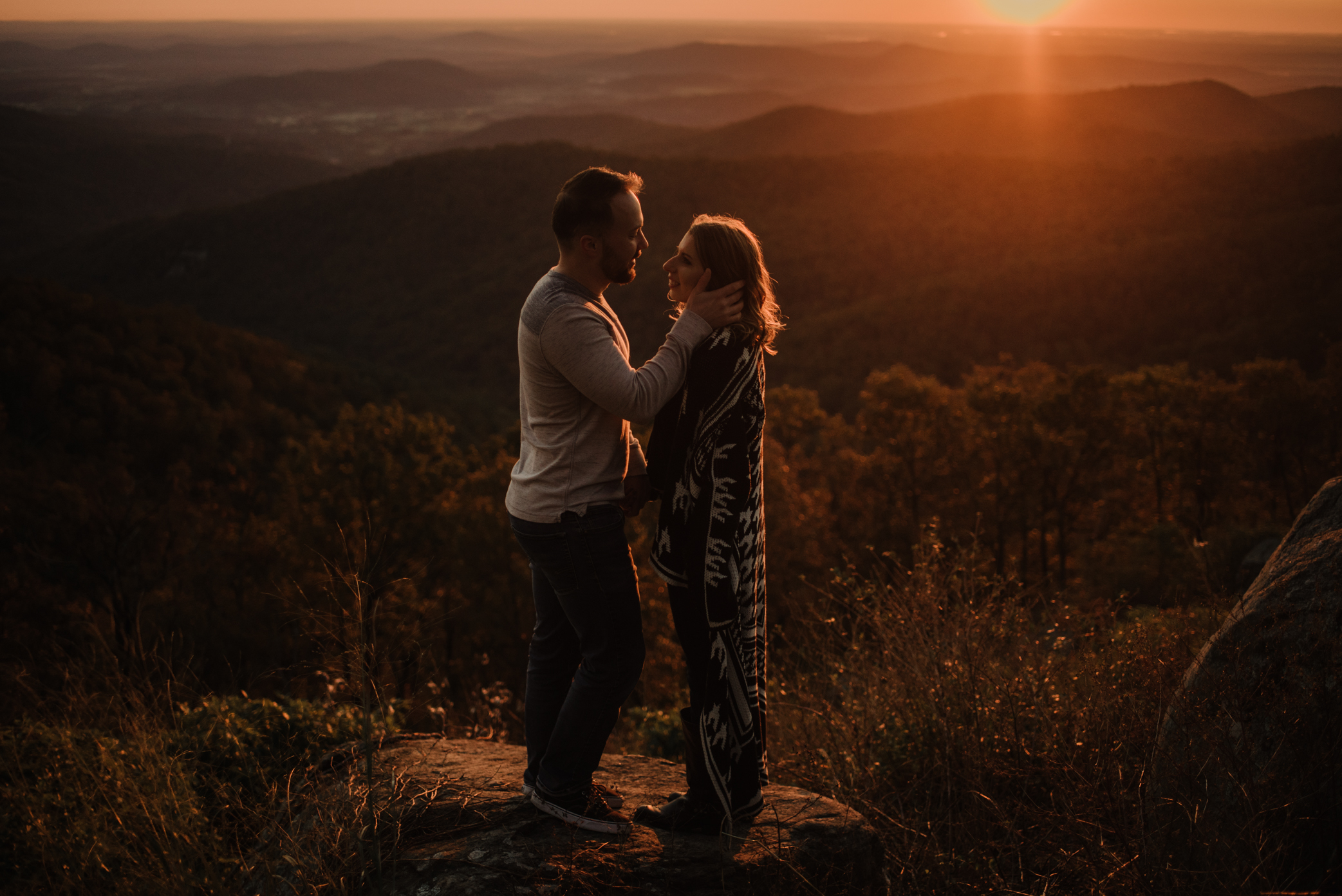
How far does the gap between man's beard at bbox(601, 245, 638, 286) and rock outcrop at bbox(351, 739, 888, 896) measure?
2.01 meters

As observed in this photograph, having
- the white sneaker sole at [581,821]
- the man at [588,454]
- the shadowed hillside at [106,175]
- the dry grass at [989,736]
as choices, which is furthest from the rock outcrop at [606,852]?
the shadowed hillside at [106,175]

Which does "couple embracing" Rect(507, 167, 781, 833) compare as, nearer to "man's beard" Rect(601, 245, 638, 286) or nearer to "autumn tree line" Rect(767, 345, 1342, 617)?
"man's beard" Rect(601, 245, 638, 286)

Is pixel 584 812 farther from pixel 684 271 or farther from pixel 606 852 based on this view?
pixel 684 271

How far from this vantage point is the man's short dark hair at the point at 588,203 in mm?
2551

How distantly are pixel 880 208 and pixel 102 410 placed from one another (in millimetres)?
84062

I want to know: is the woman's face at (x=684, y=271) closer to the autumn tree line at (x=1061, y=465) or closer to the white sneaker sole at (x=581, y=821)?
the white sneaker sole at (x=581, y=821)

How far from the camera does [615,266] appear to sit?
2662 mm

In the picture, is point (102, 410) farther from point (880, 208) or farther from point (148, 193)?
point (148, 193)

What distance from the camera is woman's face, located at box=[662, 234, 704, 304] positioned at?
275 centimetres

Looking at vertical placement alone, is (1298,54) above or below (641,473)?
above

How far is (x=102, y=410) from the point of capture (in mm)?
42594

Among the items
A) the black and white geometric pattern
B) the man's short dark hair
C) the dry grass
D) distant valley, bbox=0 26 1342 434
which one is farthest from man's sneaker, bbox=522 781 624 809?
distant valley, bbox=0 26 1342 434

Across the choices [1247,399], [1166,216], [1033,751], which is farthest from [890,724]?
[1166,216]

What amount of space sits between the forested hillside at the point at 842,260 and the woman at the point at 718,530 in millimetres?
28968
